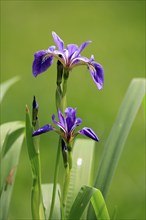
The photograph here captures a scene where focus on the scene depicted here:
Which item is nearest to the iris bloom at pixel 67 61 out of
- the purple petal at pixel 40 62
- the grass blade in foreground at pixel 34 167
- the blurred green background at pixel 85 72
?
the purple petal at pixel 40 62

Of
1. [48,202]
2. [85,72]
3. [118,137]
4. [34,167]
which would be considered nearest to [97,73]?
[34,167]

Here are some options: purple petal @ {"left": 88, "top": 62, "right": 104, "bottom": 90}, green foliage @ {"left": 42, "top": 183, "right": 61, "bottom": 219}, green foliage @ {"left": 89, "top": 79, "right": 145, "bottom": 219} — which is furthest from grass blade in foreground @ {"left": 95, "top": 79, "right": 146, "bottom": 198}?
purple petal @ {"left": 88, "top": 62, "right": 104, "bottom": 90}

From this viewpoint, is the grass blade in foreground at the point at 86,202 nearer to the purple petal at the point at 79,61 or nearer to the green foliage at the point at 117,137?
the green foliage at the point at 117,137

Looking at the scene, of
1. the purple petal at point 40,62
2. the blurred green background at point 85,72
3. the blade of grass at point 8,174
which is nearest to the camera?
the purple petal at point 40,62

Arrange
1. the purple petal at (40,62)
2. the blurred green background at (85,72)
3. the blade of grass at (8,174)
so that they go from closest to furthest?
the purple petal at (40,62), the blade of grass at (8,174), the blurred green background at (85,72)

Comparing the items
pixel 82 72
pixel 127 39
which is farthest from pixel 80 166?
pixel 127 39

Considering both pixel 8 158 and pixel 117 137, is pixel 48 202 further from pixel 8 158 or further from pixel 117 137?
pixel 117 137
